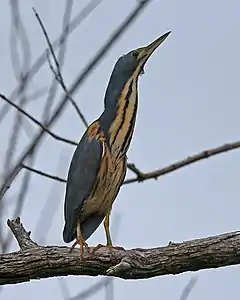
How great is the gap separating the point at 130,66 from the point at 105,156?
270 millimetres

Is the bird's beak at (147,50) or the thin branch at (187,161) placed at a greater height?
the bird's beak at (147,50)

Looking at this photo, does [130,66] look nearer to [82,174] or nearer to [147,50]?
[147,50]

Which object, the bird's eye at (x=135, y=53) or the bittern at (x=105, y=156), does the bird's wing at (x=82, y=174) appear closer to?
the bittern at (x=105, y=156)

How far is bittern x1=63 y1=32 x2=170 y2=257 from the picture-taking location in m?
1.93

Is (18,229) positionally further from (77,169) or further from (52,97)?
(52,97)

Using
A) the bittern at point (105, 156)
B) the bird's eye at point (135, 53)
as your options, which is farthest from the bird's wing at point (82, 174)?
the bird's eye at point (135, 53)

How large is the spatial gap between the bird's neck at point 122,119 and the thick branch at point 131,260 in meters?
0.31

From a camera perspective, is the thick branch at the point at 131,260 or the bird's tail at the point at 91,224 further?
the bird's tail at the point at 91,224

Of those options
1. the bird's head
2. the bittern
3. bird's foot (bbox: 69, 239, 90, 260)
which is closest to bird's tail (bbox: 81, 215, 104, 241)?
the bittern

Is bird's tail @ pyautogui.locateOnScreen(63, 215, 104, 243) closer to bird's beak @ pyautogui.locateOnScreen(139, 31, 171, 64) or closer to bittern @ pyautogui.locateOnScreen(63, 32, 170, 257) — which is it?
bittern @ pyautogui.locateOnScreen(63, 32, 170, 257)

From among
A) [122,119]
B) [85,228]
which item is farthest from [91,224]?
[122,119]

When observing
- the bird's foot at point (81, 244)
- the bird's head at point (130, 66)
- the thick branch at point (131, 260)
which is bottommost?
the thick branch at point (131, 260)

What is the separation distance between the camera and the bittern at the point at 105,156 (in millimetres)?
1931

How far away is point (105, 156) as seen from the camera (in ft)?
6.35
